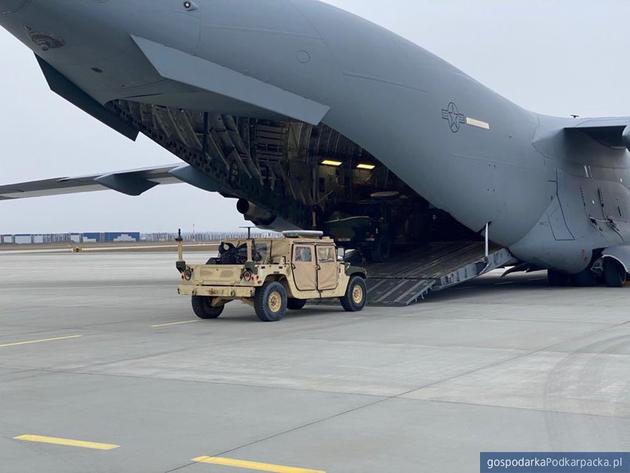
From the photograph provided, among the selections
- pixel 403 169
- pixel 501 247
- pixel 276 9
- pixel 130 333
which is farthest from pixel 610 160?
pixel 130 333

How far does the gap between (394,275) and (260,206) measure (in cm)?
379

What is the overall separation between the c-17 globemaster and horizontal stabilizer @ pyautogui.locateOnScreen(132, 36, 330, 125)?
3 cm

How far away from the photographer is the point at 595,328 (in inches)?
513

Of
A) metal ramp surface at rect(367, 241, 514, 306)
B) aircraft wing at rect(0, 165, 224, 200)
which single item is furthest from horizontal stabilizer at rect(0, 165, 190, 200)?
metal ramp surface at rect(367, 241, 514, 306)

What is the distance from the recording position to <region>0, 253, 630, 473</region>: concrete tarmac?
5684 millimetres

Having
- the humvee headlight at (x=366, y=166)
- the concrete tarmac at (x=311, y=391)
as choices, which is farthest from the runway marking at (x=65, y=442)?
the humvee headlight at (x=366, y=166)

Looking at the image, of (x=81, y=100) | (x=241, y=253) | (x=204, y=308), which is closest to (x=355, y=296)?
(x=241, y=253)

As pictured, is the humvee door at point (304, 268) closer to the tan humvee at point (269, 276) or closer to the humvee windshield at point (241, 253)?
the tan humvee at point (269, 276)

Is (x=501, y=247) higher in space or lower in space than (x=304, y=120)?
lower

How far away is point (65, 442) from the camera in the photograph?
237 inches

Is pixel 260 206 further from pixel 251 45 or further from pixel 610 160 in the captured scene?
pixel 610 160


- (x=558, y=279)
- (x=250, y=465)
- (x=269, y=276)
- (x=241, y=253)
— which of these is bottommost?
(x=250, y=465)

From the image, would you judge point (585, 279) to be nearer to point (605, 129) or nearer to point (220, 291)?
point (605, 129)

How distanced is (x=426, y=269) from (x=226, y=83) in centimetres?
754
